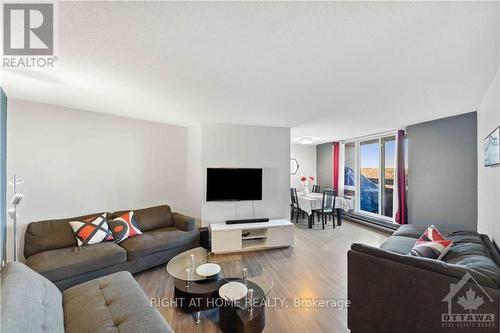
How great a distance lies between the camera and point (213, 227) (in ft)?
11.8

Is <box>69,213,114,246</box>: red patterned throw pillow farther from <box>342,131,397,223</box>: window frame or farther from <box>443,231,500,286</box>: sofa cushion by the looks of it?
<box>342,131,397,223</box>: window frame

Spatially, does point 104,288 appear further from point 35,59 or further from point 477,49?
point 477,49

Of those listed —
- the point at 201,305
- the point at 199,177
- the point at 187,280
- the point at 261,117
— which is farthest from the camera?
the point at 199,177

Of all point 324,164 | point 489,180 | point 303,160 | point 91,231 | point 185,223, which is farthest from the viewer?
point 303,160

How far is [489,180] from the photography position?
2.30 meters

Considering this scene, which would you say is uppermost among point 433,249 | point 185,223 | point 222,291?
point 433,249

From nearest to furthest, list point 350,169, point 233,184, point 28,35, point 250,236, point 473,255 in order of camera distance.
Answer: point 28,35 → point 473,255 → point 250,236 → point 233,184 → point 350,169

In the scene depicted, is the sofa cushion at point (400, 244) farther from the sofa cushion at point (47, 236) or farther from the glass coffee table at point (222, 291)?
the sofa cushion at point (47, 236)

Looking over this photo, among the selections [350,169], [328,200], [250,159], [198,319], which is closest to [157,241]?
[198,319]

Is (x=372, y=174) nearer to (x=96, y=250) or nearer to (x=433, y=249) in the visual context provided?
(x=433, y=249)

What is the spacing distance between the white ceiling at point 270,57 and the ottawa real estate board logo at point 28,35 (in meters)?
0.07

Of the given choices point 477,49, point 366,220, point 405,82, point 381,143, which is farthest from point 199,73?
point 366,220

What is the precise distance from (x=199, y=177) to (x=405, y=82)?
3.24 meters

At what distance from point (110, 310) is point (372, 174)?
5.81m
